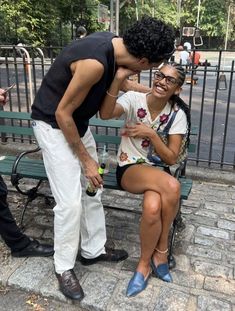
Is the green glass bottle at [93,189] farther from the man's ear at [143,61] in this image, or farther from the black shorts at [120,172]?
the man's ear at [143,61]

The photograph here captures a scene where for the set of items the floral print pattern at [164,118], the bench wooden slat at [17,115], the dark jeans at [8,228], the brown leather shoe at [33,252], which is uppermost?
the floral print pattern at [164,118]

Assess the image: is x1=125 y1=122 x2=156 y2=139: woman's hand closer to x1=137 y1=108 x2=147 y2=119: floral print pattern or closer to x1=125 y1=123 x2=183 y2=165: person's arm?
x1=125 y1=123 x2=183 y2=165: person's arm

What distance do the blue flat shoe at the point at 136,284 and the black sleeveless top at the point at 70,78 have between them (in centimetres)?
105

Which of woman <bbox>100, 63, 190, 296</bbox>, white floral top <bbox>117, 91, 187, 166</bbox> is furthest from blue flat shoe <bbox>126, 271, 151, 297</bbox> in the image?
white floral top <bbox>117, 91, 187, 166</bbox>

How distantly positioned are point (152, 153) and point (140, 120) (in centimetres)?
27

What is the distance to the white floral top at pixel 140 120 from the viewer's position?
9.79 ft

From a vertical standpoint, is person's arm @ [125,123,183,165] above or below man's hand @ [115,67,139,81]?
below

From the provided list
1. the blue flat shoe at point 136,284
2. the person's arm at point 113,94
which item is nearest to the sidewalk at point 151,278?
the blue flat shoe at point 136,284

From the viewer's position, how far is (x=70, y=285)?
2.70 meters

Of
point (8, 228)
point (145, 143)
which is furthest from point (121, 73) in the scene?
point (8, 228)

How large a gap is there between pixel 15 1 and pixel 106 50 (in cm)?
2016

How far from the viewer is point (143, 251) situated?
2.79m

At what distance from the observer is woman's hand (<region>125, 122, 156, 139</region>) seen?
287cm

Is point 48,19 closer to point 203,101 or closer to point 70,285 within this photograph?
point 203,101
